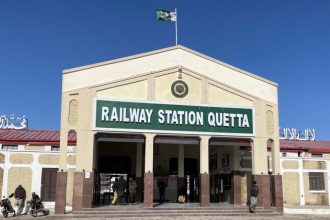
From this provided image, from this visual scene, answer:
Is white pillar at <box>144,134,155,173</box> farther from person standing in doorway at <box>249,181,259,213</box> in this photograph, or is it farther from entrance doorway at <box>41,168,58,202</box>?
entrance doorway at <box>41,168,58,202</box>

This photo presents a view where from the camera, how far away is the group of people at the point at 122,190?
22.8m

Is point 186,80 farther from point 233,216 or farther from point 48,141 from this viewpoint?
point 48,141

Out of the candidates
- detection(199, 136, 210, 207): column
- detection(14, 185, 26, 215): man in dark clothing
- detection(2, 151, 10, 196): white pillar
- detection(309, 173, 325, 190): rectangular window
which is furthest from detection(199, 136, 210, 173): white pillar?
detection(2, 151, 10, 196): white pillar

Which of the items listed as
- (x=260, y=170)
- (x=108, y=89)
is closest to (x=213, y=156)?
(x=260, y=170)

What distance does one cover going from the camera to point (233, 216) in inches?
813

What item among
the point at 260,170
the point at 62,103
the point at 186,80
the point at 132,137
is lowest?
the point at 260,170

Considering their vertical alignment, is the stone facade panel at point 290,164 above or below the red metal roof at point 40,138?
below

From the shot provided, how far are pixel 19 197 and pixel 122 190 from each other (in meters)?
5.64

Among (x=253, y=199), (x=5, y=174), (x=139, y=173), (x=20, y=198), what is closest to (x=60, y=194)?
(x=20, y=198)

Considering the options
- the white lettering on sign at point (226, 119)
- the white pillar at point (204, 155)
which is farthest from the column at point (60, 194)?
the white lettering on sign at point (226, 119)

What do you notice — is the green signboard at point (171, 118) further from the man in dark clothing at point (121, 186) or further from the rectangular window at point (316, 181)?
the rectangular window at point (316, 181)

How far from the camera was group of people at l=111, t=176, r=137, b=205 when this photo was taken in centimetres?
2278

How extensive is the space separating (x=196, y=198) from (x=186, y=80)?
7.74 metres

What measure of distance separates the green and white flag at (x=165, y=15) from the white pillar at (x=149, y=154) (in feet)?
22.2
